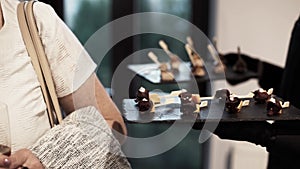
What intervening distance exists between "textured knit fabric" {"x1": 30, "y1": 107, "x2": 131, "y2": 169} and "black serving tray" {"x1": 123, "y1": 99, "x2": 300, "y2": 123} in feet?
0.25

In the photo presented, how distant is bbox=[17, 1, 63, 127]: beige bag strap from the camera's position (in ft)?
3.03

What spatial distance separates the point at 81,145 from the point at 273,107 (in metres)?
0.43

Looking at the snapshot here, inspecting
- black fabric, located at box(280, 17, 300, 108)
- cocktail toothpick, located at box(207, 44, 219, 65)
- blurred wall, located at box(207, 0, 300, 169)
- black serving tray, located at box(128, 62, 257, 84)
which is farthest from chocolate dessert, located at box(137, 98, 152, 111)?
blurred wall, located at box(207, 0, 300, 169)

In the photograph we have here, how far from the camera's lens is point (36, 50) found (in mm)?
931

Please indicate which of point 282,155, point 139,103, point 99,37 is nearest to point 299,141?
point 282,155

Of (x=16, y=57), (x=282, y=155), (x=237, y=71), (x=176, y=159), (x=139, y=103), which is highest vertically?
(x=16, y=57)

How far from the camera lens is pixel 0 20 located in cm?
94

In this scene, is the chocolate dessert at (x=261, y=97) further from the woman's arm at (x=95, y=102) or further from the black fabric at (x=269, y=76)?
the black fabric at (x=269, y=76)

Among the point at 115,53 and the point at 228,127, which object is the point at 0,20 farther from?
the point at 115,53

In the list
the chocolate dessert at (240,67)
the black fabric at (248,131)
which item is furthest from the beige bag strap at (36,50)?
the chocolate dessert at (240,67)

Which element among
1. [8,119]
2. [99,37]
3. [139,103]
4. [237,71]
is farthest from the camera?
[99,37]

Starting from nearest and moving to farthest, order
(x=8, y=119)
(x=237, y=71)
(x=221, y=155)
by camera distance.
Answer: (x=8, y=119) < (x=237, y=71) < (x=221, y=155)

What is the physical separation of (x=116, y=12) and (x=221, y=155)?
105cm

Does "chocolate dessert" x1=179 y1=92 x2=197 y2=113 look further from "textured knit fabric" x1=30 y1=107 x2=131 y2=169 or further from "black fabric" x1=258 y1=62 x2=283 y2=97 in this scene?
"black fabric" x1=258 y1=62 x2=283 y2=97
